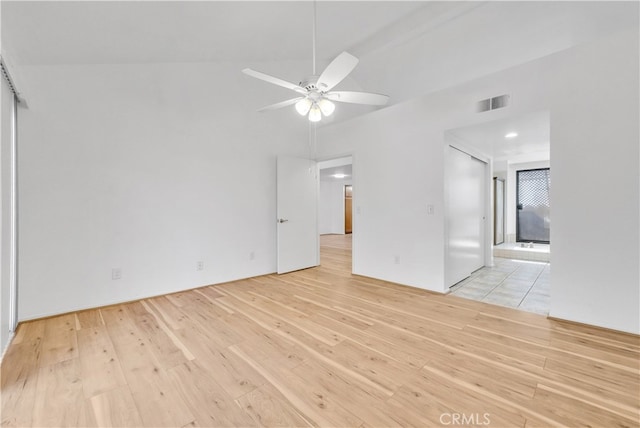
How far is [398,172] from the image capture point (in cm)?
359

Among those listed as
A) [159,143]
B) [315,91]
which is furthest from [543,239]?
[159,143]

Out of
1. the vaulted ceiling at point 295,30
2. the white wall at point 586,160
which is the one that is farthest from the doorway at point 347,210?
the white wall at point 586,160

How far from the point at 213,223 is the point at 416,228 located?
2797mm

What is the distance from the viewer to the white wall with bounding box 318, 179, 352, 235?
10500mm

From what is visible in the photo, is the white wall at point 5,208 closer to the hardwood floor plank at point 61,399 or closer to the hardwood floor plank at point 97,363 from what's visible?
the hardwood floor plank at point 97,363

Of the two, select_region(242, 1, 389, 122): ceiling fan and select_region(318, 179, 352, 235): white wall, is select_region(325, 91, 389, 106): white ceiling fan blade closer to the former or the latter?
select_region(242, 1, 389, 122): ceiling fan

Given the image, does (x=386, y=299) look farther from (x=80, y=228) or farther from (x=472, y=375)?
(x=80, y=228)

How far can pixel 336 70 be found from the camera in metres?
1.73

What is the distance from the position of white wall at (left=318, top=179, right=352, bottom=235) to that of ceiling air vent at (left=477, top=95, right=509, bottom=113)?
7.56 meters

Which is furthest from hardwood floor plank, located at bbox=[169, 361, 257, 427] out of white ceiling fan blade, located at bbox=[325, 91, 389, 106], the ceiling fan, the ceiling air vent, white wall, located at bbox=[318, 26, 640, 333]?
the ceiling air vent

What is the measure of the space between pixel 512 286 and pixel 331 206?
7658 mm

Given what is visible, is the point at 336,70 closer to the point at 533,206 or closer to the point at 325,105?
the point at 325,105

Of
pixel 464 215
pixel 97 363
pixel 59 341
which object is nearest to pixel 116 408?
pixel 97 363

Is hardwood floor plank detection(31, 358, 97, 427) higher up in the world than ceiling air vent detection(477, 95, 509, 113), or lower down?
lower down
